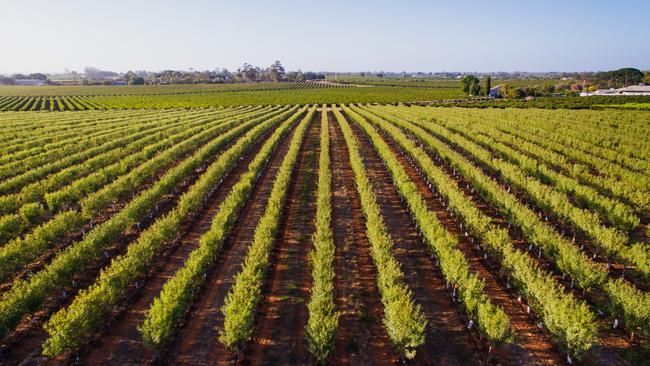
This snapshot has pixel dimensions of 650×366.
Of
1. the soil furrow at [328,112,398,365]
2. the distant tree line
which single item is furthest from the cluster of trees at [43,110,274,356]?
the distant tree line

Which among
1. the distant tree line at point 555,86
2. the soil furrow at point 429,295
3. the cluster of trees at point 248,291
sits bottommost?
the soil furrow at point 429,295

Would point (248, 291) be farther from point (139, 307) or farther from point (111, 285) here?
point (111, 285)

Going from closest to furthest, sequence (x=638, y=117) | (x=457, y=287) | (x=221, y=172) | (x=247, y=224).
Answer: (x=457, y=287) < (x=247, y=224) < (x=221, y=172) < (x=638, y=117)

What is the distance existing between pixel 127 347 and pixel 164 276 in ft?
15.3

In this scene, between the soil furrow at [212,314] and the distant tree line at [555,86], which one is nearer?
the soil furrow at [212,314]

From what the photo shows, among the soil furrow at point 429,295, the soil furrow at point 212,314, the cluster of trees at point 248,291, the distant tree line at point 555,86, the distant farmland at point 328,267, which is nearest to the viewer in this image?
the cluster of trees at point 248,291

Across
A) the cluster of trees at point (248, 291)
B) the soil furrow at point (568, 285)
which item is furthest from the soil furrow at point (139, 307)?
the soil furrow at point (568, 285)

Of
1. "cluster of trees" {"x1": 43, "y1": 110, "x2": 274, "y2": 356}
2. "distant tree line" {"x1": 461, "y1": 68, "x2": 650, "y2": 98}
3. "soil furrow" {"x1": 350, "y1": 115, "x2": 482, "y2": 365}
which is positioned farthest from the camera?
"distant tree line" {"x1": 461, "y1": 68, "x2": 650, "y2": 98}

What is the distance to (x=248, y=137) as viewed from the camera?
45.7 m

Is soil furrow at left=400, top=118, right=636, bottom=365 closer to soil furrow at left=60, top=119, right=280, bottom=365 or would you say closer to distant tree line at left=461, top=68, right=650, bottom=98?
soil furrow at left=60, top=119, right=280, bottom=365

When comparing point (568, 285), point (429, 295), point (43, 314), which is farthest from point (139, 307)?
point (568, 285)

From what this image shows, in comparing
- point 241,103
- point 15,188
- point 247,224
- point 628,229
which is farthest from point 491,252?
point 241,103

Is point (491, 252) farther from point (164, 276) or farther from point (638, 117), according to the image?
point (638, 117)

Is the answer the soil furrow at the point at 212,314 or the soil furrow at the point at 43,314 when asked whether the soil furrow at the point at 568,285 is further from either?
the soil furrow at the point at 43,314
